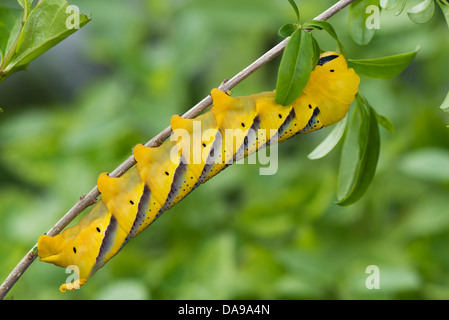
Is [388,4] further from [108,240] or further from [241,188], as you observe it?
[241,188]

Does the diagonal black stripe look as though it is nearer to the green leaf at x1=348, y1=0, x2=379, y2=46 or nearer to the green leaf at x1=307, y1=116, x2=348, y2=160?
the green leaf at x1=307, y1=116, x2=348, y2=160

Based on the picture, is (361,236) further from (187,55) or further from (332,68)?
(332,68)

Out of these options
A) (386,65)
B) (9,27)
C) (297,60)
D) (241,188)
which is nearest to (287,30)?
(297,60)

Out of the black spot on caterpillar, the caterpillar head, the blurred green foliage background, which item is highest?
the blurred green foliage background

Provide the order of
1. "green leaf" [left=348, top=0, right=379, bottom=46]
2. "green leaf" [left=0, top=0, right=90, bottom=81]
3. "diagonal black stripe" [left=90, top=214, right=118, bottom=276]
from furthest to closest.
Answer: "diagonal black stripe" [left=90, top=214, right=118, bottom=276]
"green leaf" [left=348, top=0, right=379, bottom=46]
"green leaf" [left=0, top=0, right=90, bottom=81]

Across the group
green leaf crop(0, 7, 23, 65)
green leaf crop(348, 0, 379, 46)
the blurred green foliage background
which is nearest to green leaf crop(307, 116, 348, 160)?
green leaf crop(348, 0, 379, 46)

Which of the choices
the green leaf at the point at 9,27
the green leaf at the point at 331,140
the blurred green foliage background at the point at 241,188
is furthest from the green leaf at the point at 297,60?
the blurred green foliage background at the point at 241,188
